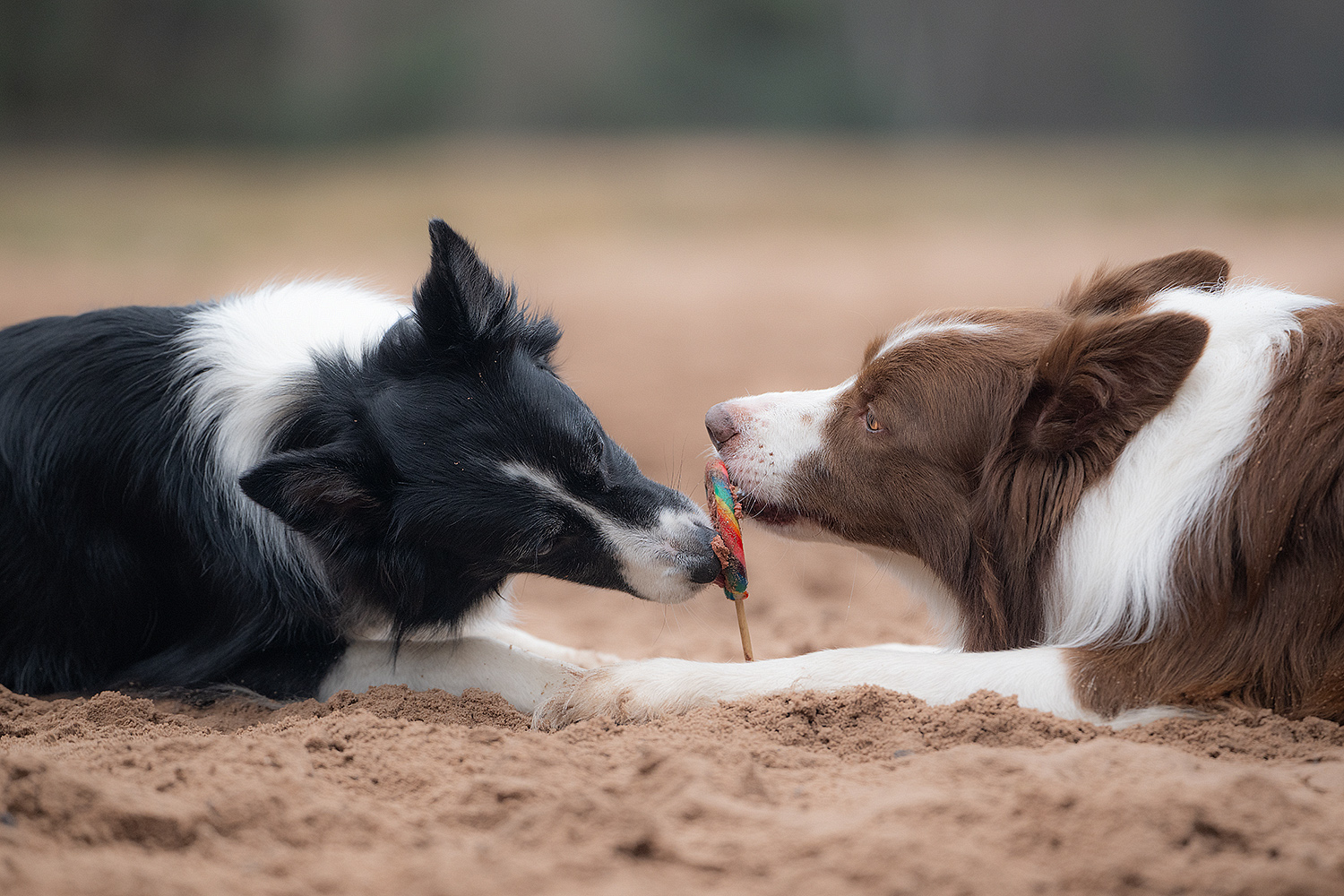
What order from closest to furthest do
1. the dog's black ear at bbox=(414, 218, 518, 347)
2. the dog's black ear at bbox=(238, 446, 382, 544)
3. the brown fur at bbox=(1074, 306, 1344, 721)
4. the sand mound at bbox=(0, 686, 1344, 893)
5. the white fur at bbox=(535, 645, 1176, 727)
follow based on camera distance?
1. the sand mound at bbox=(0, 686, 1344, 893)
2. the brown fur at bbox=(1074, 306, 1344, 721)
3. the white fur at bbox=(535, 645, 1176, 727)
4. the dog's black ear at bbox=(238, 446, 382, 544)
5. the dog's black ear at bbox=(414, 218, 518, 347)

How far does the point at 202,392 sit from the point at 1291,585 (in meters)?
3.42

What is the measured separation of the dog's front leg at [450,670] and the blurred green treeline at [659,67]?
23374 mm

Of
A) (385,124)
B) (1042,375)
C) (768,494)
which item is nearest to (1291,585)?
(1042,375)

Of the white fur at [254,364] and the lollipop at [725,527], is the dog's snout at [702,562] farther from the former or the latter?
the white fur at [254,364]

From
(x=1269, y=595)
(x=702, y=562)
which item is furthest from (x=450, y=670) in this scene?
(x=1269, y=595)

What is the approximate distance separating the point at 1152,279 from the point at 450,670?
8.90 feet

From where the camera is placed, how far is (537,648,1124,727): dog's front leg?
306cm

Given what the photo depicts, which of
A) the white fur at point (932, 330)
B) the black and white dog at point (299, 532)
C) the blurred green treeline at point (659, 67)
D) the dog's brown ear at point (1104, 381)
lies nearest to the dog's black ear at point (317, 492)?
the black and white dog at point (299, 532)

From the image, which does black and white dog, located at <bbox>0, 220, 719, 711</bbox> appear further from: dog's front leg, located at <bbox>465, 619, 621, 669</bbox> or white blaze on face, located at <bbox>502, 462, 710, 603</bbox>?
dog's front leg, located at <bbox>465, 619, 621, 669</bbox>

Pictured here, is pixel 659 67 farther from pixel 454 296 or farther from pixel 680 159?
pixel 454 296

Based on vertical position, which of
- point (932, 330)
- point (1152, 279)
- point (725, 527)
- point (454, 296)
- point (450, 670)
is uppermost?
point (454, 296)

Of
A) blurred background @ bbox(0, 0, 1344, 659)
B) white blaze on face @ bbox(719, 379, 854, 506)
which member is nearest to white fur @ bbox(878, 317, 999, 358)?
white blaze on face @ bbox(719, 379, 854, 506)

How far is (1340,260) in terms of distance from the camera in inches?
464

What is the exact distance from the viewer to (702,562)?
145 inches
